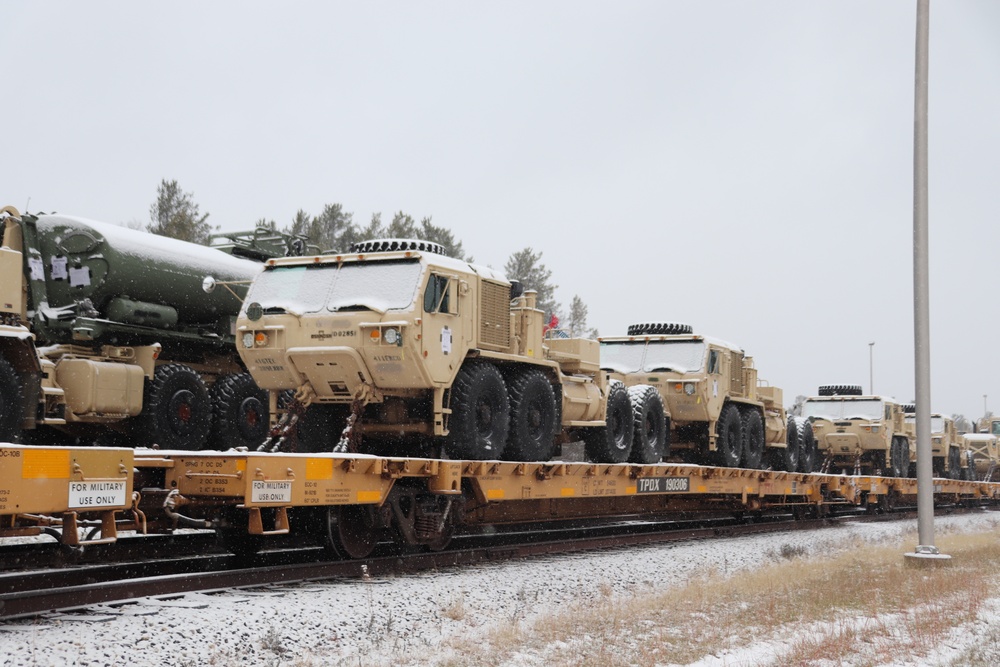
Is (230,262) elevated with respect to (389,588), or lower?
elevated

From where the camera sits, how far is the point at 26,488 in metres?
6.48

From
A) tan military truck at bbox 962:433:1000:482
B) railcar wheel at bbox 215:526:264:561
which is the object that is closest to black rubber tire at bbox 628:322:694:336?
railcar wheel at bbox 215:526:264:561

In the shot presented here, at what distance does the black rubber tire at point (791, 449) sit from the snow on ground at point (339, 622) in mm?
10422

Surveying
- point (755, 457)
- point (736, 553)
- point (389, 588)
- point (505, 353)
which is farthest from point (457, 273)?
point (755, 457)

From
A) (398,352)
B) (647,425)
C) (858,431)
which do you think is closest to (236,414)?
(398,352)

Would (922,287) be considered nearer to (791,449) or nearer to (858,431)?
(791,449)

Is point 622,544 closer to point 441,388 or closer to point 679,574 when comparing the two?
point 679,574

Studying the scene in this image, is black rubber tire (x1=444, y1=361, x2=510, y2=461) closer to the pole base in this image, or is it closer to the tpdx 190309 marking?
the tpdx 190309 marking

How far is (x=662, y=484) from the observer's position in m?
14.0

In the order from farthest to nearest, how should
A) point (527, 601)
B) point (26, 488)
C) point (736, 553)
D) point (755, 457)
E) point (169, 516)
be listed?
point (755, 457)
point (736, 553)
point (527, 601)
point (169, 516)
point (26, 488)

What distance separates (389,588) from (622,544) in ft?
17.0

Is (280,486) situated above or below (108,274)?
below

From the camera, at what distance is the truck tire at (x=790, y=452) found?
20375 millimetres

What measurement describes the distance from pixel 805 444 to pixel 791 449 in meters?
0.84
